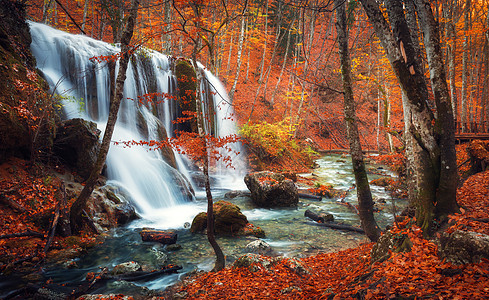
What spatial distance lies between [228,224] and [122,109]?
8.92m

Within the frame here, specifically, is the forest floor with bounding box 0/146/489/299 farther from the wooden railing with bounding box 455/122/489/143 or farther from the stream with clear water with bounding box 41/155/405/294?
the wooden railing with bounding box 455/122/489/143

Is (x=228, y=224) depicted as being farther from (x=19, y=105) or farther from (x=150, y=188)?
(x=19, y=105)

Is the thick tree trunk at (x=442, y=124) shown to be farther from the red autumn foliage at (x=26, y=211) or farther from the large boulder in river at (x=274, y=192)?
the red autumn foliage at (x=26, y=211)

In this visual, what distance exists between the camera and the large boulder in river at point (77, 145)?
27.6ft

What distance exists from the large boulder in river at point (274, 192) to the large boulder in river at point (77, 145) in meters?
6.51

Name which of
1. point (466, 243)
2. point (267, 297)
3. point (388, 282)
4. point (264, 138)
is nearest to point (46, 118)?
point (267, 297)

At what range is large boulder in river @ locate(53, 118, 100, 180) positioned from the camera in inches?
331

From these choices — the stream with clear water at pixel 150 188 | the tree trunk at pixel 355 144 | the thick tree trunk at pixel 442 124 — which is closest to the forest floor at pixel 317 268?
the thick tree trunk at pixel 442 124

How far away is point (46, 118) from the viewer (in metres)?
7.53

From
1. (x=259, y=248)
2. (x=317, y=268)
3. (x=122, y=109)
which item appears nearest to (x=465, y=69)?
(x=317, y=268)

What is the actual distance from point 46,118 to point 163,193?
4.89m

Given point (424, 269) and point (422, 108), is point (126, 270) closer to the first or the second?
point (424, 269)

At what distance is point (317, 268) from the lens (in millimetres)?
5449

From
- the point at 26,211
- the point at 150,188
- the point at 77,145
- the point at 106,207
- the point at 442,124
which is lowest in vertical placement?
the point at 106,207
